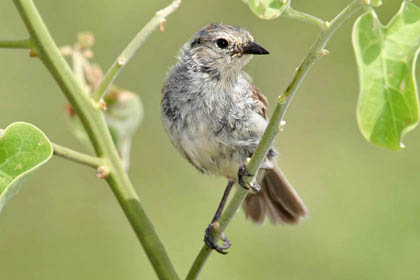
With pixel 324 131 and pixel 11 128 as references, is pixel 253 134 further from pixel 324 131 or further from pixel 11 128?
pixel 324 131

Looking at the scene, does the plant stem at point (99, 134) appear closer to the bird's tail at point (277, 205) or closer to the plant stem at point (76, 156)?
the plant stem at point (76, 156)

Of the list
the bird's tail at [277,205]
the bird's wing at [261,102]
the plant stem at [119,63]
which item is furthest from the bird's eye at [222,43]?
the plant stem at [119,63]

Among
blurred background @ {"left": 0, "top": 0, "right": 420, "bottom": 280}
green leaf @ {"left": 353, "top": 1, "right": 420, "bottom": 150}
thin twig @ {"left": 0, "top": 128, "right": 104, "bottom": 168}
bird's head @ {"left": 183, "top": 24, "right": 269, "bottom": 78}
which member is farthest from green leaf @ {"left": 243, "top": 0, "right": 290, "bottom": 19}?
blurred background @ {"left": 0, "top": 0, "right": 420, "bottom": 280}

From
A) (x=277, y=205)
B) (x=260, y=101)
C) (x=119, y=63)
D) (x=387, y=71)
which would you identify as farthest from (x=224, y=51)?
(x=387, y=71)

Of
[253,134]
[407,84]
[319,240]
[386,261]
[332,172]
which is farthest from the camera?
[332,172]

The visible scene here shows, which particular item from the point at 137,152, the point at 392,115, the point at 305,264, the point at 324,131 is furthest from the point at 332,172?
the point at 392,115

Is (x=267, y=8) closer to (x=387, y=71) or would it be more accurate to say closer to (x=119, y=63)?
(x=387, y=71)
